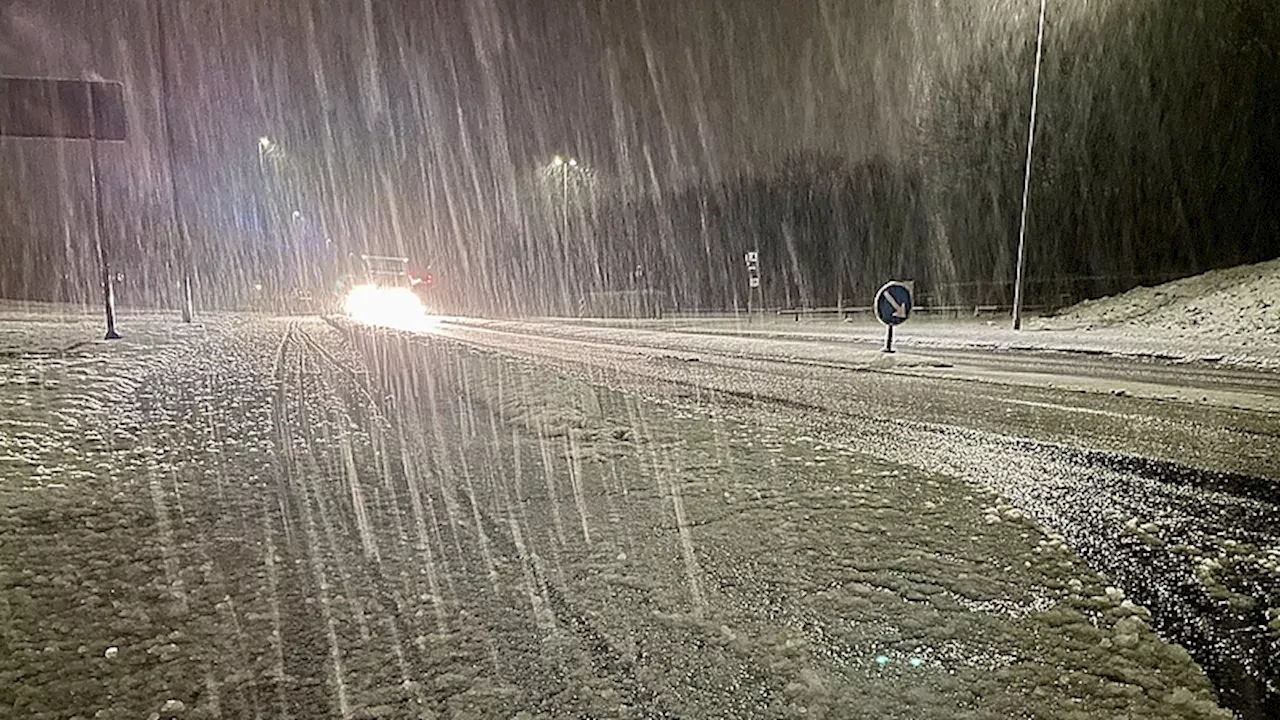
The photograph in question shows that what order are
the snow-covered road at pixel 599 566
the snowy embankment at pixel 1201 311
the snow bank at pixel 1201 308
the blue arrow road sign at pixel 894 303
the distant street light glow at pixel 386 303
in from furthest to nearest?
the distant street light glow at pixel 386 303, the snow bank at pixel 1201 308, the snowy embankment at pixel 1201 311, the blue arrow road sign at pixel 894 303, the snow-covered road at pixel 599 566

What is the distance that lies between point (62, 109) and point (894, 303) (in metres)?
15.7

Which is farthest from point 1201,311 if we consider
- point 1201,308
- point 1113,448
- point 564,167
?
point 564,167

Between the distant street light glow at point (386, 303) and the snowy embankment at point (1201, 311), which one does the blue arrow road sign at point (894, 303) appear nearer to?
the snowy embankment at point (1201, 311)

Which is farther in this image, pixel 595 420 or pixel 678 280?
pixel 678 280

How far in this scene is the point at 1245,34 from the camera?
2323 centimetres

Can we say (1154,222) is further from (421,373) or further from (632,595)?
(632,595)

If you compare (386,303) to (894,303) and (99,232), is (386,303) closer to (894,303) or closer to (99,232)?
(99,232)

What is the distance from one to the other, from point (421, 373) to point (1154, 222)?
90.8 feet

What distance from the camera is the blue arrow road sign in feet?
44.6

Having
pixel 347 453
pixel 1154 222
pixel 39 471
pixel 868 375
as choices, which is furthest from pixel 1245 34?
pixel 39 471

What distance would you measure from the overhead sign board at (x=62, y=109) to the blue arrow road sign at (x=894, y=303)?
15123 mm

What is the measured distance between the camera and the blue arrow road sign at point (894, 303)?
1359 cm

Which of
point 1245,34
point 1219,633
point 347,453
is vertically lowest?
point 1219,633

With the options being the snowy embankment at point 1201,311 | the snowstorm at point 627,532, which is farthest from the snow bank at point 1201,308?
the snowstorm at point 627,532
